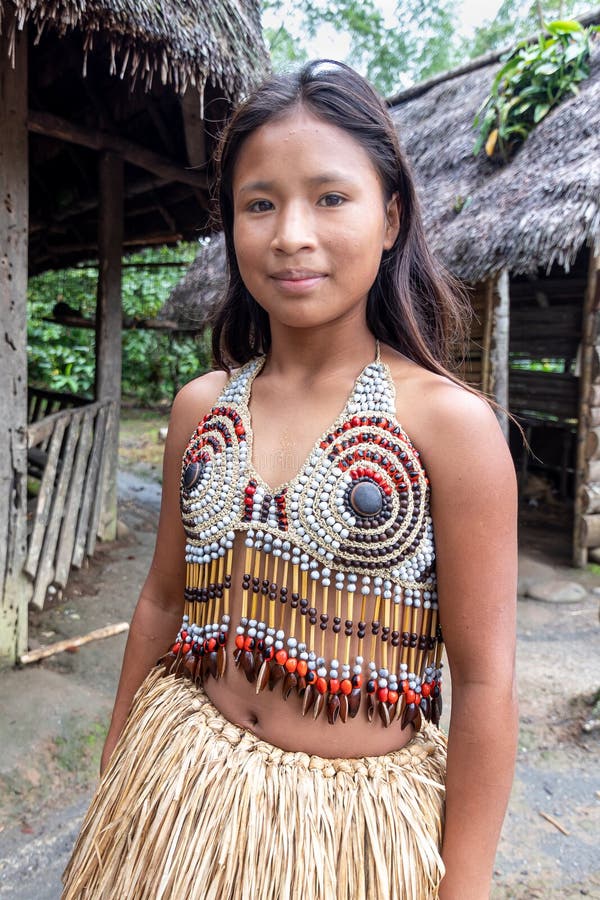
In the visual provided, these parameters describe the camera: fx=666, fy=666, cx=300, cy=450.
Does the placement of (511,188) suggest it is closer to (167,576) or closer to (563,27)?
(563,27)

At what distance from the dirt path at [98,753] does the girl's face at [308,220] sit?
7.01ft

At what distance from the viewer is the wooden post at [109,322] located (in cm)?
486

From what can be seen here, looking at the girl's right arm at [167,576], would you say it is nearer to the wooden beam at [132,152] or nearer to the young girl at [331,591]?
the young girl at [331,591]

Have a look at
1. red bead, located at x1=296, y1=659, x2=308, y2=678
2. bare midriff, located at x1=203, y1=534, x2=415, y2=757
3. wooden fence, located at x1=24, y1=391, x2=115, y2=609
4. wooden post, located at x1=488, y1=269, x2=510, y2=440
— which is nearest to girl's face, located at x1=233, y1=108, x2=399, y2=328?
bare midriff, located at x1=203, y1=534, x2=415, y2=757

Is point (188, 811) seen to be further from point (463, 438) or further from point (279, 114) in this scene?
point (279, 114)

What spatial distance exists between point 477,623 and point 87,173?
5215 mm

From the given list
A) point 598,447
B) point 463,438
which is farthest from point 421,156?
point 463,438

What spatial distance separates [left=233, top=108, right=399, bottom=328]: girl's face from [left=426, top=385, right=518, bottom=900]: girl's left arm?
0.25 metres

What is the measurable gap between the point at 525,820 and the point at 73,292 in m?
10.7

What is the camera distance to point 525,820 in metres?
2.55

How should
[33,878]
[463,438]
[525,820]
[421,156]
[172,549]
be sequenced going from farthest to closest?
[421,156], [525,820], [33,878], [172,549], [463,438]

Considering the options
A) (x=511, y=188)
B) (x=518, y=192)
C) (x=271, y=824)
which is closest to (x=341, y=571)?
(x=271, y=824)

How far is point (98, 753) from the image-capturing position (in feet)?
8.97

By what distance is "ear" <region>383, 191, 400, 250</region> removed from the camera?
43.1 inches
